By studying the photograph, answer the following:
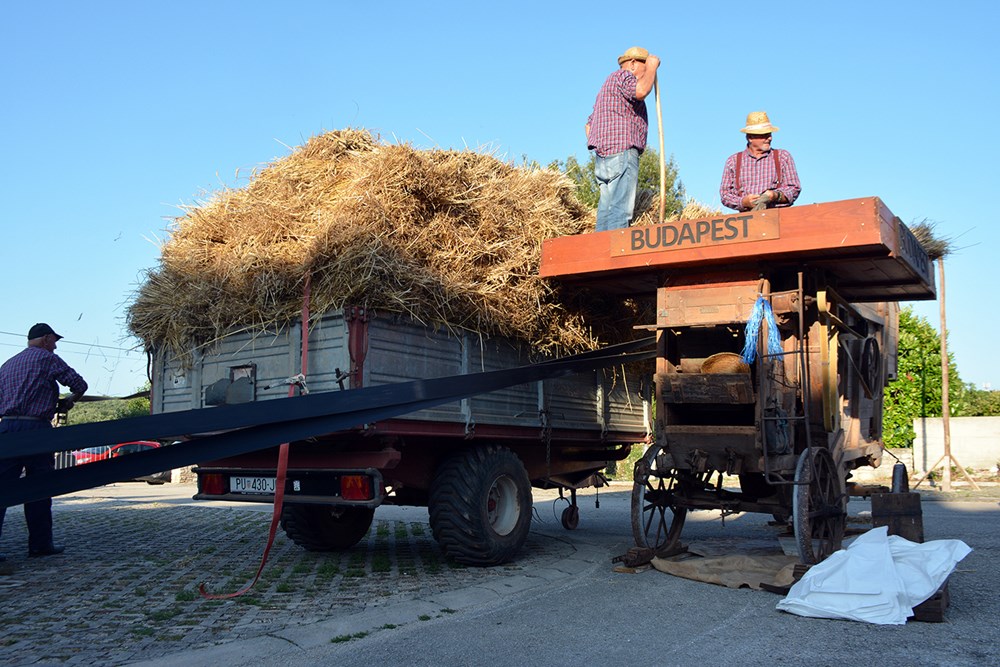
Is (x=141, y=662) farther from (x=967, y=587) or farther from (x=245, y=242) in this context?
(x=967, y=587)

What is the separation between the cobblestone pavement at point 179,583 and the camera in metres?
4.40

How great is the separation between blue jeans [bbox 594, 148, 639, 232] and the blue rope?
5.91 ft

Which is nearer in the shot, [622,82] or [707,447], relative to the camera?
[707,447]

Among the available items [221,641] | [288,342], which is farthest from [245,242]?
[221,641]

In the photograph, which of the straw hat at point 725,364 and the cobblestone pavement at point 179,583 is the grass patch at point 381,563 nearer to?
the cobblestone pavement at point 179,583

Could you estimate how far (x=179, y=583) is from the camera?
600 cm

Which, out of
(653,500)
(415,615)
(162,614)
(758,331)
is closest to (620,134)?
(758,331)

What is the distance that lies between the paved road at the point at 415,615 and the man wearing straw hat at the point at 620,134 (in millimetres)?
3272

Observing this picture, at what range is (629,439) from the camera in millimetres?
9141

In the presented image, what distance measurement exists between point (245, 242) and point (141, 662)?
3613 millimetres

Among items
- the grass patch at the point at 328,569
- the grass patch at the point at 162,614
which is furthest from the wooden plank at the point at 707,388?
the grass patch at the point at 162,614

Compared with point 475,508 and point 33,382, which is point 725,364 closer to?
point 475,508

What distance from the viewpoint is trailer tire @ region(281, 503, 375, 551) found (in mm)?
7484

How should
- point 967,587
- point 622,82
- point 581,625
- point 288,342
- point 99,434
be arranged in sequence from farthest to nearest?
point 622,82 → point 288,342 → point 967,587 → point 581,625 → point 99,434
